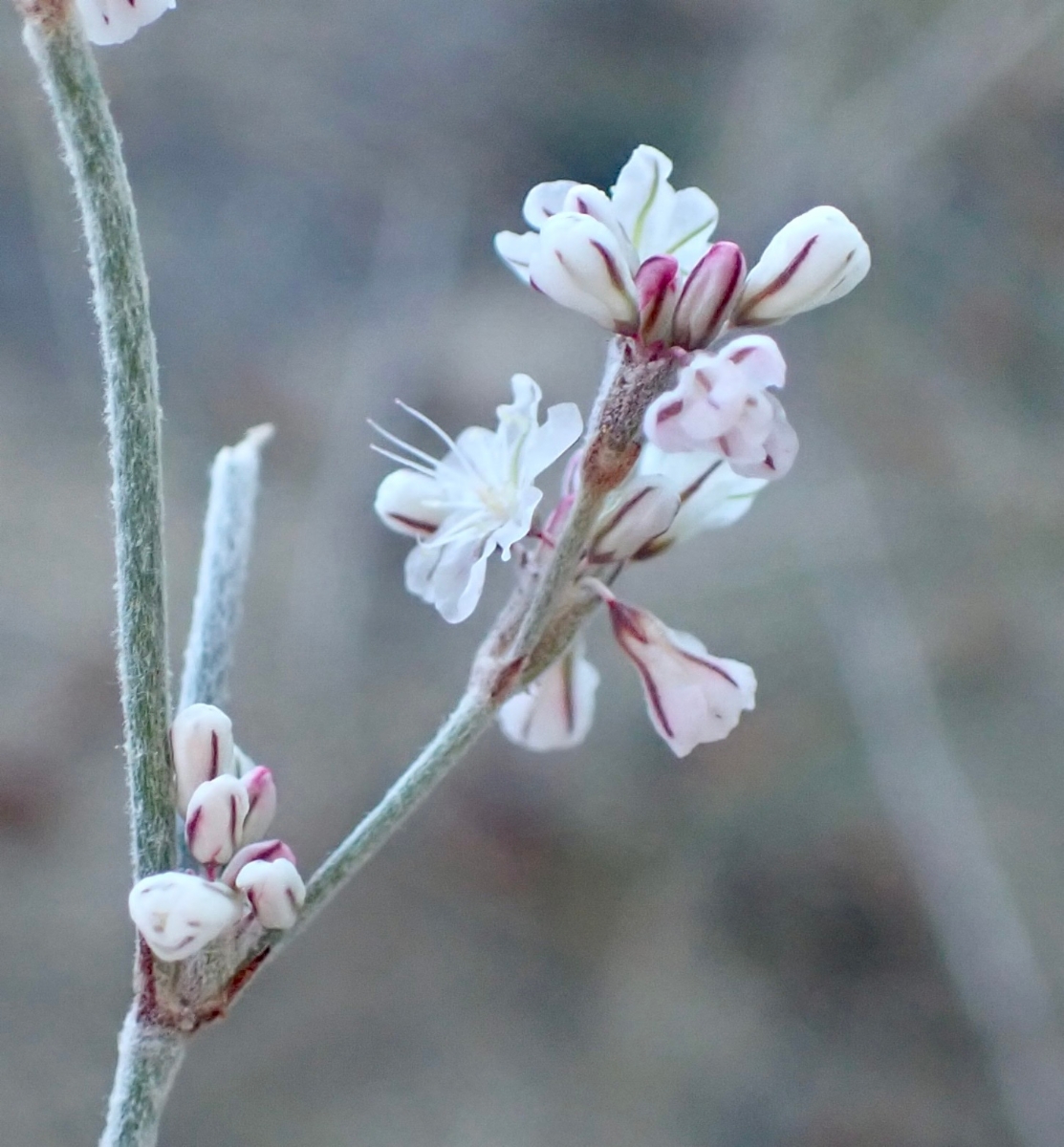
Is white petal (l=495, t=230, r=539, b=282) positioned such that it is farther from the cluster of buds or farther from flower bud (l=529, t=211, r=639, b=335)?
the cluster of buds

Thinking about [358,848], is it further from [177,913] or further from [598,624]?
[598,624]

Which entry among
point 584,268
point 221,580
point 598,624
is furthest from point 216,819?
point 598,624

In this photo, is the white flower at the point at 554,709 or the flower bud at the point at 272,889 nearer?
the flower bud at the point at 272,889

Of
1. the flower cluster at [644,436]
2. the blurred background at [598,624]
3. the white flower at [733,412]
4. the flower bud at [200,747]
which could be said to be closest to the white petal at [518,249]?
the flower cluster at [644,436]

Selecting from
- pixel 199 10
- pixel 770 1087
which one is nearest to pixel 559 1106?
pixel 770 1087

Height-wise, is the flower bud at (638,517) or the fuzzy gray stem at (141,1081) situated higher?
the flower bud at (638,517)

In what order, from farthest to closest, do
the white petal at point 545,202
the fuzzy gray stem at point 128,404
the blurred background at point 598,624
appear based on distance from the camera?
the blurred background at point 598,624
the white petal at point 545,202
the fuzzy gray stem at point 128,404

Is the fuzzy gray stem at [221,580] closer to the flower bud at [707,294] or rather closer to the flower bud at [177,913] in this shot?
the flower bud at [177,913]

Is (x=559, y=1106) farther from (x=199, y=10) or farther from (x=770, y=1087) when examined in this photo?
(x=199, y=10)
